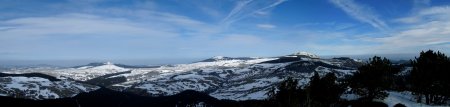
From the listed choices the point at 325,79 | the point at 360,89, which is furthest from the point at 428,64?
the point at 325,79

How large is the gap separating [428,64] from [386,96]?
12396 millimetres

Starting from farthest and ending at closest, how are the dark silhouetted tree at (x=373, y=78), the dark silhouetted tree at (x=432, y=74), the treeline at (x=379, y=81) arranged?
the dark silhouetted tree at (x=373, y=78), the dark silhouetted tree at (x=432, y=74), the treeline at (x=379, y=81)

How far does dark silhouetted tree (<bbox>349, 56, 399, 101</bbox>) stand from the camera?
4267 inches

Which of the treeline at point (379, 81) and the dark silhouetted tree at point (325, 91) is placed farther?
Answer: the treeline at point (379, 81)

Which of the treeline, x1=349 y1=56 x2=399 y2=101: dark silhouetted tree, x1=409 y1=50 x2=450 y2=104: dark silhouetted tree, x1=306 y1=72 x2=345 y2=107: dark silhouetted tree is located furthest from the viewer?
x1=349 y1=56 x2=399 y2=101: dark silhouetted tree

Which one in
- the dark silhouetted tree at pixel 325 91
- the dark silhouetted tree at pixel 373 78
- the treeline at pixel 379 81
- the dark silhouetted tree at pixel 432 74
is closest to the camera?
the dark silhouetted tree at pixel 325 91

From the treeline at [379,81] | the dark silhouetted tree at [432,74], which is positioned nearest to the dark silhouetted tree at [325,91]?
the treeline at [379,81]

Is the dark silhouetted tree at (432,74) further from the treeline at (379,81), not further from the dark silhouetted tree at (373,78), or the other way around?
the dark silhouetted tree at (373,78)

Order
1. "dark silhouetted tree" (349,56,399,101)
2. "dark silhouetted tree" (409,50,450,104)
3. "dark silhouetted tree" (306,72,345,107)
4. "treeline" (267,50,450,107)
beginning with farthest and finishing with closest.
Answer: "dark silhouetted tree" (349,56,399,101), "dark silhouetted tree" (409,50,450,104), "treeline" (267,50,450,107), "dark silhouetted tree" (306,72,345,107)

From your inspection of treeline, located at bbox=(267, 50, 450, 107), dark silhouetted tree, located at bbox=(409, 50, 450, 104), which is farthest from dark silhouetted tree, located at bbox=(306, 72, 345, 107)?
dark silhouetted tree, located at bbox=(409, 50, 450, 104)

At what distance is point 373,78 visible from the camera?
10819 cm

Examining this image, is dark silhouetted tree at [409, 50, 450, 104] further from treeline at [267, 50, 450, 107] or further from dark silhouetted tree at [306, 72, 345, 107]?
dark silhouetted tree at [306, 72, 345, 107]

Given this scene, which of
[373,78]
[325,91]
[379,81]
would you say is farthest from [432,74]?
[325,91]

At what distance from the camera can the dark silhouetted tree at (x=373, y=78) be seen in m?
108
